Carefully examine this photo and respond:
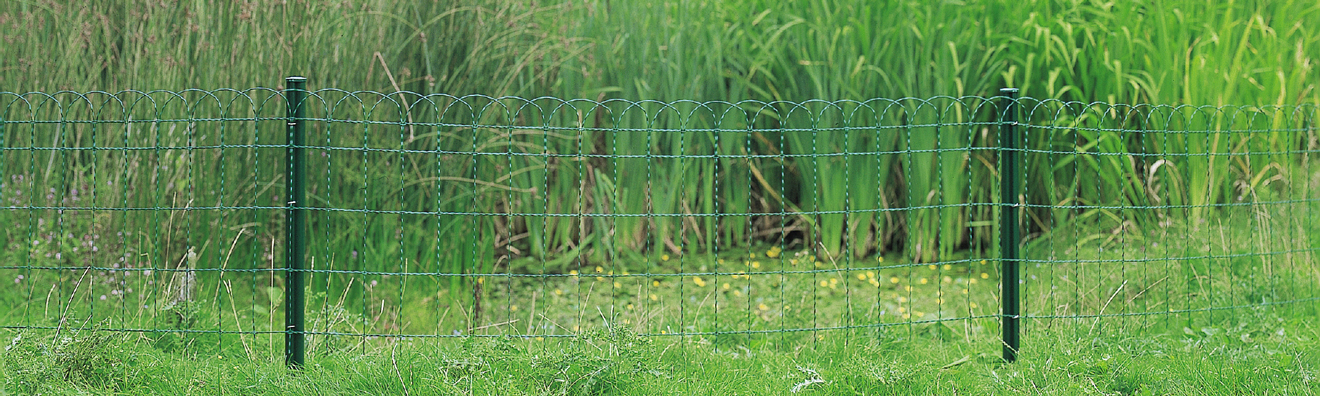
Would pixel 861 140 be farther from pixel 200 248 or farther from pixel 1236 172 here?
pixel 200 248

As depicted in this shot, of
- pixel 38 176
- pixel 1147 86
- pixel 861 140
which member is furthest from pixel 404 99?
pixel 1147 86

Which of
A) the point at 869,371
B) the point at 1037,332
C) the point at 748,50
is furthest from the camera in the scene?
the point at 748,50

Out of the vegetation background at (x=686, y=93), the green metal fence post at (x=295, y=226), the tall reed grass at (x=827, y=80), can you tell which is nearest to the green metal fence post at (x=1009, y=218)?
the vegetation background at (x=686, y=93)

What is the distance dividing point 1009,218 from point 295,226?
2.29 metres

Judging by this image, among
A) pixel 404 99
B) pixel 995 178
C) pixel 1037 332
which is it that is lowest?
pixel 1037 332

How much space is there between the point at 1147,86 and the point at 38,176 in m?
5.16

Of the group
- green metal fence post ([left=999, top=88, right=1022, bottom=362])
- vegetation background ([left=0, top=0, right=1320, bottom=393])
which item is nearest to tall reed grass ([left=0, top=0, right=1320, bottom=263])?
vegetation background ([left=0, top=0, right=1320, bottom=393])

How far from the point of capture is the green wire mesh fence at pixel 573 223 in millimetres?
3533

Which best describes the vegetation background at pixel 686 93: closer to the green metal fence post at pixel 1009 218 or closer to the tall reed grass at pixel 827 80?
the tall reed grass at pixel 827 80

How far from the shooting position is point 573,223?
560 centimetres

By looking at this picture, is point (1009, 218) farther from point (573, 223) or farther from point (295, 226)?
point (573, 223)

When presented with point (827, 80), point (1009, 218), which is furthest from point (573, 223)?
point (1009, 218)

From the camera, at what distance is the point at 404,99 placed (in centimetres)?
447

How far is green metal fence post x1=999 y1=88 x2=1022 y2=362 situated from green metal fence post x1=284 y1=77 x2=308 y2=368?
220 centimetres
